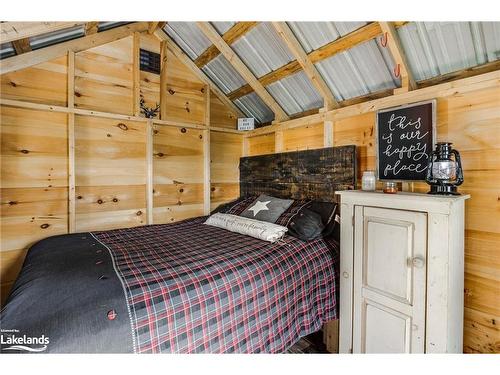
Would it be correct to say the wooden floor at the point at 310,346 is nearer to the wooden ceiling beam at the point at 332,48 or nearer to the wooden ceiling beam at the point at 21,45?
the wooden ceiling beam at the point at 332,48

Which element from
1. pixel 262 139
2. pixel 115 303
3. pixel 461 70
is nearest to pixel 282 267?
pixel 115 303

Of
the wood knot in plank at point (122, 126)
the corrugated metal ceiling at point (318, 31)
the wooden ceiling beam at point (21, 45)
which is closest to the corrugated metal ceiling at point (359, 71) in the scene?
the corrugated metal ceiling at point (318, 31)

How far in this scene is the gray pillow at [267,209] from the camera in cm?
206

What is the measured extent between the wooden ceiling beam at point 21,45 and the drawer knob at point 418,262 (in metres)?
2.99

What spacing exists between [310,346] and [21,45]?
316 centimetres

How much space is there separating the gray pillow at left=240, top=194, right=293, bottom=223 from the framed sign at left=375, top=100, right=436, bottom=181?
78cm

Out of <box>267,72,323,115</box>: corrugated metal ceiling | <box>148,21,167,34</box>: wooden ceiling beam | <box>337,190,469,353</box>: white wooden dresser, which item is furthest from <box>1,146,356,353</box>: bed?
<box>148,21,167,34</box>: wooden ceiling beam

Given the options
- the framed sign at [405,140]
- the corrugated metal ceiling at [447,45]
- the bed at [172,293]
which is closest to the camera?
the bed at [172,293]

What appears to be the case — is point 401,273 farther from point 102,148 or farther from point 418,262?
point 102,148

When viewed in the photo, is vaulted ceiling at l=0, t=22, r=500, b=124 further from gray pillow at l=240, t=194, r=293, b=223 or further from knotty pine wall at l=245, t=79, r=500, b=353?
gray pillow at l=240, t=194, r=293, b=223

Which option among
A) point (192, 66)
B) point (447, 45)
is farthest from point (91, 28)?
point (447, 45)

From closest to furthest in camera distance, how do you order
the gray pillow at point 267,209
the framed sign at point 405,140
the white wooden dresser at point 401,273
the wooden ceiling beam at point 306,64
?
the white wooden dresser at point 401,273
the framed sign at point 405,140
the wooden ceiling beam at point 306,64
the gray pillow at point 267,209

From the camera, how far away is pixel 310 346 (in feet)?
5.94

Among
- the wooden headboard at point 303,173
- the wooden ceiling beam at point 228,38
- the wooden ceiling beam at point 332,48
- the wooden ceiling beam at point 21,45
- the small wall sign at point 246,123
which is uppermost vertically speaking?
the wooden ceiling beam at point 228,38
